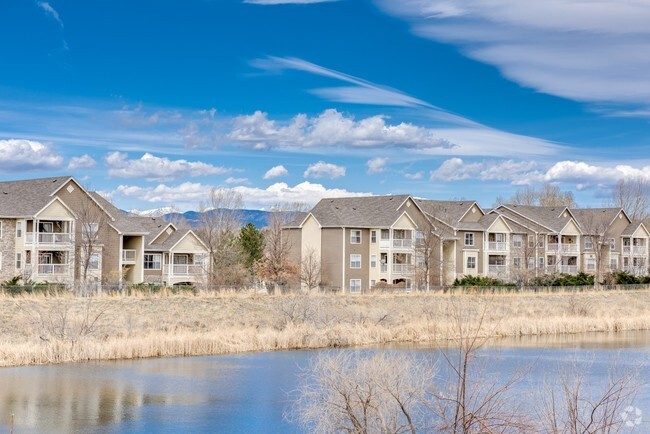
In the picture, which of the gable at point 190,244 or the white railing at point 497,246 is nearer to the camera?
the gable at point 190,244

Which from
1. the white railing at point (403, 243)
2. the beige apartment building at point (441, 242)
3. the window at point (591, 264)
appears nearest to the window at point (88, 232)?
the beige apartment building at point (441, 242)

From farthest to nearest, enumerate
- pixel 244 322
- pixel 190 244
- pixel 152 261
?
pixel 190 244, pixel 152 261, pixel 244 322

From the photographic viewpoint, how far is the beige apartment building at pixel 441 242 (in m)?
71.7

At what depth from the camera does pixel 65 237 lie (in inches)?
2404

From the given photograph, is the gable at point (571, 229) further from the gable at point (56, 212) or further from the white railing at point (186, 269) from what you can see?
the gable at point (56, 212)

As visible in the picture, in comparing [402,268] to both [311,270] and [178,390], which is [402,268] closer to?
[311,270]

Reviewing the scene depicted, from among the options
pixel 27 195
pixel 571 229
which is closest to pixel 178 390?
pixel 27 195

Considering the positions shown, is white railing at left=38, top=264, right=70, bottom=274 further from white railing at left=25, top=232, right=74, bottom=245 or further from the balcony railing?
the balcony railing

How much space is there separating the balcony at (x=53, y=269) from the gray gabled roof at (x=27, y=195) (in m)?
3.68

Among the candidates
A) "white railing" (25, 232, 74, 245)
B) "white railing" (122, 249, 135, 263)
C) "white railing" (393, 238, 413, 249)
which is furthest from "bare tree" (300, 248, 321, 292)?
"white railing" (25, 232, 74, 245)

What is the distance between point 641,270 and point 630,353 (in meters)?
55.9

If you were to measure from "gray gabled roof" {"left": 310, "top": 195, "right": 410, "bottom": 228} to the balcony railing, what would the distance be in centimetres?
374

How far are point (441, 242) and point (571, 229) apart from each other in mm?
20945

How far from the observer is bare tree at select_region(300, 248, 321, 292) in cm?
6894
